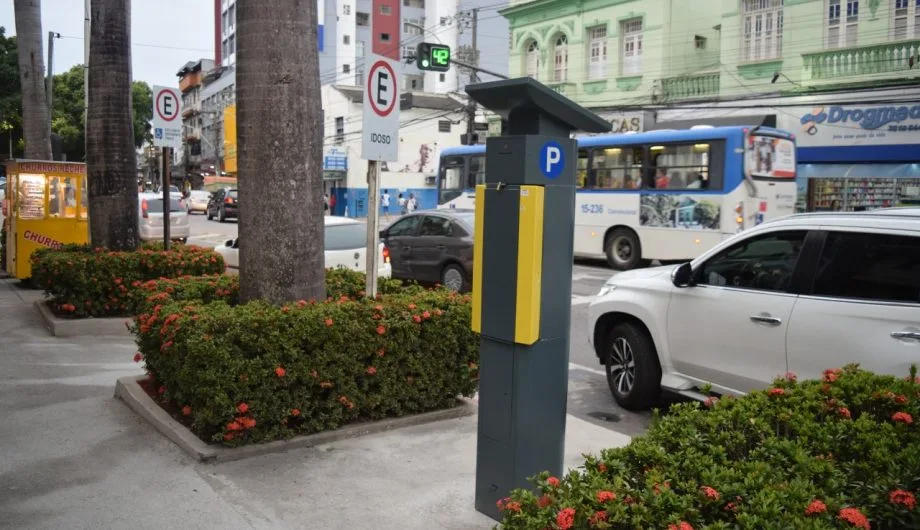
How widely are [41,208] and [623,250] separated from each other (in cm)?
1262

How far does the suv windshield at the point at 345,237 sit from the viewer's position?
1313cm

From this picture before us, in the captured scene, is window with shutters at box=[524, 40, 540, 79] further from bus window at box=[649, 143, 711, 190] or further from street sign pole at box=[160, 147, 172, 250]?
street sign pole at box=[160, 147, 172, 250]

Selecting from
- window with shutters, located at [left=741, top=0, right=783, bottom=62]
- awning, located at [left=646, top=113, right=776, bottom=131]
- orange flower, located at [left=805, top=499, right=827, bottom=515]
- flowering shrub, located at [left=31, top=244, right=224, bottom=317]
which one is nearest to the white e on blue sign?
orange flower, located at [left=805, top=499, right=827, bottom=515]

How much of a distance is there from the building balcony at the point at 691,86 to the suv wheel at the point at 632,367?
21.0 metres

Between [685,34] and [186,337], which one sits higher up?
[685,34]

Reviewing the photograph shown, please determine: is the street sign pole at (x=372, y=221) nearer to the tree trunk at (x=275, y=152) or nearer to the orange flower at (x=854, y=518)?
the tree trunk at (x=275, y=152)

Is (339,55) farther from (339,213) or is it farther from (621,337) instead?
(621,337)

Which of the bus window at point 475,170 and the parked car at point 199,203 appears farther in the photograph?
the parked car at point 199,203

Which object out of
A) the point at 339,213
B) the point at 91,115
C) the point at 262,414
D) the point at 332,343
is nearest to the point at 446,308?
the point at 332,343

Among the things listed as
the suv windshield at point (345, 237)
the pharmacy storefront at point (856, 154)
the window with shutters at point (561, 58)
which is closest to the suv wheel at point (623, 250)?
the pharmacy storefront at point (856, 154)

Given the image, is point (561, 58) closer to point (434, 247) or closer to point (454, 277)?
point (434, 247)

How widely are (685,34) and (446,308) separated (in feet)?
80.4

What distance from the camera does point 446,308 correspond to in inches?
247

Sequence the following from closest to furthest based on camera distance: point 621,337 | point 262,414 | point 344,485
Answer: point 344,485 < point 262,414 < point 621,337
